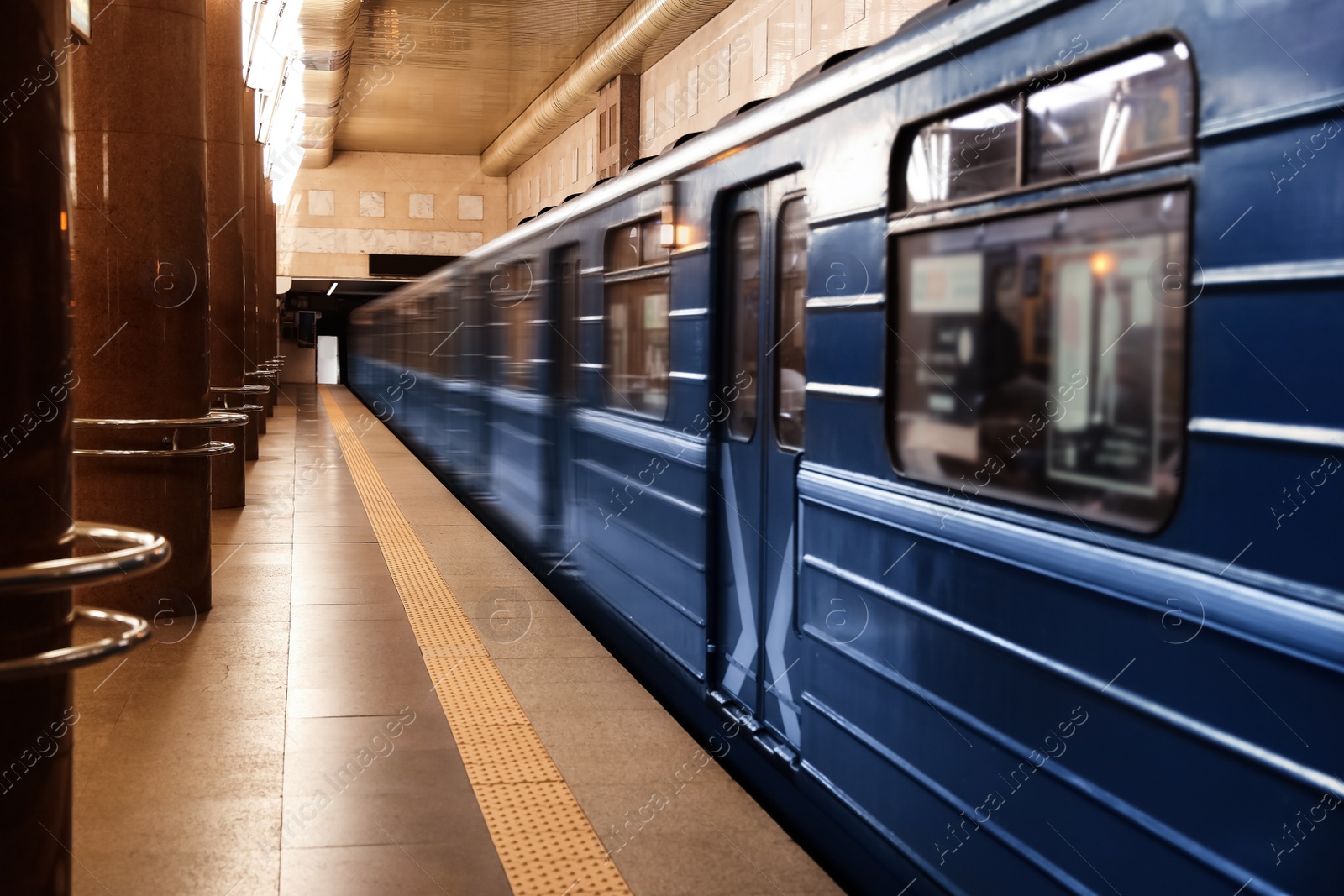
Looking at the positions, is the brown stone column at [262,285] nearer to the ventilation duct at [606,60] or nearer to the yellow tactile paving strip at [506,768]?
the ventilation duct at [606,60]

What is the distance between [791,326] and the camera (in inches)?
156

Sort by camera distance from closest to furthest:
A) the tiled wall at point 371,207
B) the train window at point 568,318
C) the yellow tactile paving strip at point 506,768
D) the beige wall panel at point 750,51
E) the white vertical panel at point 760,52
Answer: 1. the yellow tactile paving strip at point 506,768
2. the train window at point 568,318
3. the beige wall panel at point 750,51
4. the white vertical panel at point 760,52
5. the tiled wall at point 371,207

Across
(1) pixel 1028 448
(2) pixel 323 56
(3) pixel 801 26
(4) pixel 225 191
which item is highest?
(2) pixel 323 56

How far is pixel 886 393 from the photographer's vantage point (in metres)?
3.29

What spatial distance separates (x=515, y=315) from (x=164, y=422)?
9.07ft

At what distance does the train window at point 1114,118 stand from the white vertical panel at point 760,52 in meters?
12.0

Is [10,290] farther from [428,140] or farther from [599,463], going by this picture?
[428,140]

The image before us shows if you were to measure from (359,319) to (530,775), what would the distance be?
26809mm

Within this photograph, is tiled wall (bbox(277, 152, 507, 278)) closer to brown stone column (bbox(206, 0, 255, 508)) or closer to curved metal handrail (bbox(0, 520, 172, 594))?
brown stone column (bbox(206, 0, 255, 508))

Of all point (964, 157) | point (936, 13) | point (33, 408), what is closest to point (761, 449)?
point (964, 157)

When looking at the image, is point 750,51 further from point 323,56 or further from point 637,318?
point 637,318

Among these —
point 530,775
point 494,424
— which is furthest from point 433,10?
point 530,775

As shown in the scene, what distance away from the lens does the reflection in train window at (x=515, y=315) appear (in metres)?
7.76

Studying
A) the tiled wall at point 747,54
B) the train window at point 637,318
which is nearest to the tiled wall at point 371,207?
the tiled wall at point 747,54
